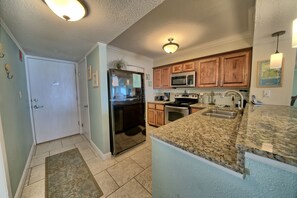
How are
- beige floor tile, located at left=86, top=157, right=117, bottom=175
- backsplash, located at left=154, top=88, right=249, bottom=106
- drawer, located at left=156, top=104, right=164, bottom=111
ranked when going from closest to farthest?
beige floor tile, located at left=86, top=157, right=117, bottom=175, backsplash, located at left=154, top=88, right=249, bottom=106, drawer, located at left=156, top=104, right=164, bottom=111

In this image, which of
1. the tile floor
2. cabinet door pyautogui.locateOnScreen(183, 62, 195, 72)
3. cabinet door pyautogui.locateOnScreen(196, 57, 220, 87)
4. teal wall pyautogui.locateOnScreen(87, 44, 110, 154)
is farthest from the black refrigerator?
cabinet door pyautogui.locateOnScreen(196, 57, 220, 87)

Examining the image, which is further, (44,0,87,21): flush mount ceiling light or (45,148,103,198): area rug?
(45,148,103,198): area rug

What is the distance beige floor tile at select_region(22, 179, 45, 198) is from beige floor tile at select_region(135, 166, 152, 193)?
47.1 inches

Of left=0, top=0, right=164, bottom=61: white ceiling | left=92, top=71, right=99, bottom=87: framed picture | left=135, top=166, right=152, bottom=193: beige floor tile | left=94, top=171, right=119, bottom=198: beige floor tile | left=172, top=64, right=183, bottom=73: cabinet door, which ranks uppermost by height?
left=0, top=0, right=164, bottom=61: white ceiling

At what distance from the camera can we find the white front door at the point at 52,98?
2.70 metres

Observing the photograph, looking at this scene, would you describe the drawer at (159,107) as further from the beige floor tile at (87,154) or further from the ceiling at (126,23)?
the beige floor tile at (87,154)

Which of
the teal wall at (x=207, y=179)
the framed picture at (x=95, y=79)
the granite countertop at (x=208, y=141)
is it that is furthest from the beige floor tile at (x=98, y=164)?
the granite countertop at (x=208, y=141)

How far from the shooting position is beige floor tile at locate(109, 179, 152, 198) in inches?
55.1

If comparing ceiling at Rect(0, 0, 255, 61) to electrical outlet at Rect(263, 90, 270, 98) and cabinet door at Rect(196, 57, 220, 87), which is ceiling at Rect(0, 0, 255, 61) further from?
electrical outlet at Rect(263, 90, 270, 98)

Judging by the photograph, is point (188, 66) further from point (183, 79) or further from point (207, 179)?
point (207, 179)

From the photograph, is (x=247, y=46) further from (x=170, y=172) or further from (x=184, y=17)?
(x=170, y=172)

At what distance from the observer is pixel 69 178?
1.68 metres

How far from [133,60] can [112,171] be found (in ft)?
9.35

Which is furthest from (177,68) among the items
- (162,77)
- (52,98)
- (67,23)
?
(52,98)
